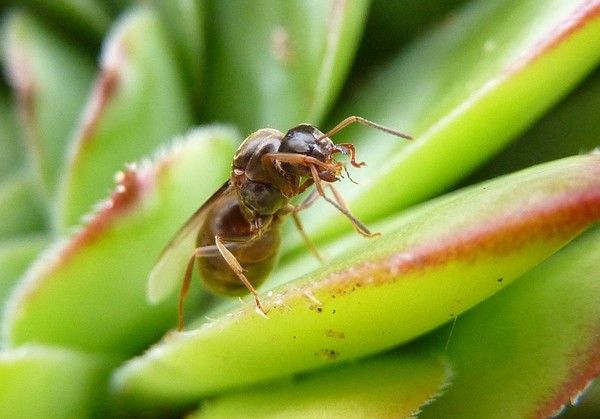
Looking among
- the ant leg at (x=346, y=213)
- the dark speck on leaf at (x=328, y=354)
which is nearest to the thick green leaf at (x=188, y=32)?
the ant leg at (x=346, y=213)

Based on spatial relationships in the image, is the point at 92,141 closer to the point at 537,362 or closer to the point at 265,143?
the point at 265,143

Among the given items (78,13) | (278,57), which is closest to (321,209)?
(278,57)

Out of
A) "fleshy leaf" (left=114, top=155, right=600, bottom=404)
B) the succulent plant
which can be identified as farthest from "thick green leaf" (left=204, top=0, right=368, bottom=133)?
"fleshy leaf" (left=114, top=155, right=600, bottom=404)

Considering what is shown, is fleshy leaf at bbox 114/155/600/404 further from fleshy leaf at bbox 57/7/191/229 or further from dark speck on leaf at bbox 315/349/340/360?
fleshy leaf at bbox 57/7/191/229

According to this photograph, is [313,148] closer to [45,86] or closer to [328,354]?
[328,354]

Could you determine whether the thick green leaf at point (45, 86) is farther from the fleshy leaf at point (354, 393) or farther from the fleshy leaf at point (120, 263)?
the fleshy leaf at point (354, 393)

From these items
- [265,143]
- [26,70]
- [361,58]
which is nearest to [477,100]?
[265,143]
